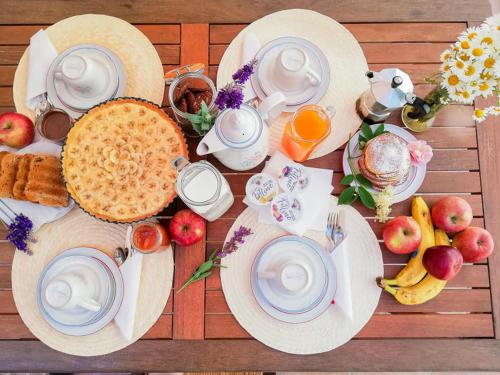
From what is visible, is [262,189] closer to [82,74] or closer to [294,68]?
[294,68]

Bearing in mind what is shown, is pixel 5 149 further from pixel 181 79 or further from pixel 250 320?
pixel 250 320

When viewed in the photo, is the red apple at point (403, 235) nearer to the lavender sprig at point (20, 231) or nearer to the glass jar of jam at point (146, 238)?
the glass jar of jam at point (146, 238)

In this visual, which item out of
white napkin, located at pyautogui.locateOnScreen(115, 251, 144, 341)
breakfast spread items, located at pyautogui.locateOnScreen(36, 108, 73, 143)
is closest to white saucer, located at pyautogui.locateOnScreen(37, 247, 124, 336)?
white napkin, located at pyautogui.locateOnScreen(115, 251, 144, 341)

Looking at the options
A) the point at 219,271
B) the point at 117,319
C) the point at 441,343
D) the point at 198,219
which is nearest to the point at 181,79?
the point at 198,219

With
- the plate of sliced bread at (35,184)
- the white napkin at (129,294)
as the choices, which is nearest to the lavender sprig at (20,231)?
the plate of sliced bread at (35,184)

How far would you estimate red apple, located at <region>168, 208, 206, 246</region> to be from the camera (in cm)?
104

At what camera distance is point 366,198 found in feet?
3.52

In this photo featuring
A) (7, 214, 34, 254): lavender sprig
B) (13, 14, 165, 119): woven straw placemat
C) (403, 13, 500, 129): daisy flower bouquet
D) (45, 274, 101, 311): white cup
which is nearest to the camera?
(403, 13, 500, 129): daisy flower bouquet

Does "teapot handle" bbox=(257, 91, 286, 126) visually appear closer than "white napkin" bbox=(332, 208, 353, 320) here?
Yes

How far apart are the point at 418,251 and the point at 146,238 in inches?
29.5

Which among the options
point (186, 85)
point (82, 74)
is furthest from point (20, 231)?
point (186, 85)

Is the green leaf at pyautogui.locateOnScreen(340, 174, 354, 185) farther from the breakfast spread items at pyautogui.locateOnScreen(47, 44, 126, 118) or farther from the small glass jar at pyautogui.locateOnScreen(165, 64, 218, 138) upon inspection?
the breakfast spread items at pyautogui.locateOnScreen(47, 44, 126, 118)

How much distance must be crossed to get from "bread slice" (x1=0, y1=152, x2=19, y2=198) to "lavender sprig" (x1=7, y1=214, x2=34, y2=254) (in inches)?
2.9

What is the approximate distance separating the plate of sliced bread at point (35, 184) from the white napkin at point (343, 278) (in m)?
0.76
